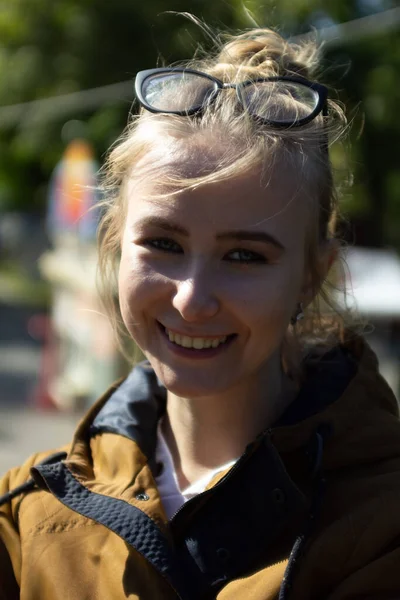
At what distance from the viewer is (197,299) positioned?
1.72 m

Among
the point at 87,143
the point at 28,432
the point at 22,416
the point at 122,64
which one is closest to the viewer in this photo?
the point at 28,432

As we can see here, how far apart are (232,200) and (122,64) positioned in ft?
47.5

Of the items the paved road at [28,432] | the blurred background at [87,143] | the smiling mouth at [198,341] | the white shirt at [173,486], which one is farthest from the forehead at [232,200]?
the paved road at [28,432]

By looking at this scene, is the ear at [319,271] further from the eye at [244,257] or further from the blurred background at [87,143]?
the blurred background at [87,143]

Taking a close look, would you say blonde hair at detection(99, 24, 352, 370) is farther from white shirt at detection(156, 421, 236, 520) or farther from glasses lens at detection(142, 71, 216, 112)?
white shirt at detection(156, 421, 236, 520)

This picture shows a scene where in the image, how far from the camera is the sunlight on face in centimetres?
174

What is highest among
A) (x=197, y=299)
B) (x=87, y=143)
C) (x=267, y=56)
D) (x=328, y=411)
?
(x=87, y=143)

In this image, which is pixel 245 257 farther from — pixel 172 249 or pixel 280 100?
pixel 280 100

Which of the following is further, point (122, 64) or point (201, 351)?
point (122, 64)

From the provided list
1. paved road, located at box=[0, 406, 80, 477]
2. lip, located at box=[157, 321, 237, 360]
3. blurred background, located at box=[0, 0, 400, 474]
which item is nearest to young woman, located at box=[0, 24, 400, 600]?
lip, located at box=[157, 321, 237, 360]

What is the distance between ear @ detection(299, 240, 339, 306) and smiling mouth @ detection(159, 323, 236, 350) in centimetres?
24

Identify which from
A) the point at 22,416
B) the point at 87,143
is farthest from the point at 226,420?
the point at 87,143

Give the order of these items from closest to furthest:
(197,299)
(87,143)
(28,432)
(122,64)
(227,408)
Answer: (197,299) < (227,408) < (28,432) < (122,64) < (87,143)

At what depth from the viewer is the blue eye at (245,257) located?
1771 millimetres
